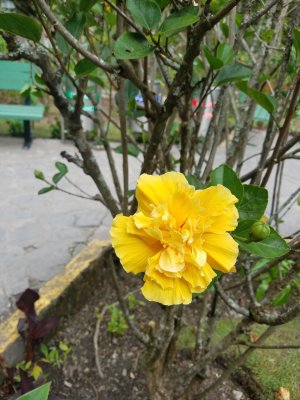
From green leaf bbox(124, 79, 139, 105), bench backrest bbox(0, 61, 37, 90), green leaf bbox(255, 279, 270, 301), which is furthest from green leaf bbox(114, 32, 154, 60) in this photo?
bench backrest bbox(0, 61, 37, 90)

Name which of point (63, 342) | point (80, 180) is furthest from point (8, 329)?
point (80, 180)

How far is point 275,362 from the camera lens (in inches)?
53.8

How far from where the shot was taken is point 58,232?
272 centimetres

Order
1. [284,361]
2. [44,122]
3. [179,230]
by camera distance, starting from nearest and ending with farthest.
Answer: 1. [179,230]
2. [284,361]
3. [44,122]

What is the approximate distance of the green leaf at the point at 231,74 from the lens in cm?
78

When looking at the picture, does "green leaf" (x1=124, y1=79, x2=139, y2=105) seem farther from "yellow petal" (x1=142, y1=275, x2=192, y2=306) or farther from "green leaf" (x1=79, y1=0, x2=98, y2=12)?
"yellow petal" (x1=142, y1=275, x2=192, y2=306)

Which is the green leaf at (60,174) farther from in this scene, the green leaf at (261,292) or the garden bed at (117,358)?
the green leaf at (261,292)

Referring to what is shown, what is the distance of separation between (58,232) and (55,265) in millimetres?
479

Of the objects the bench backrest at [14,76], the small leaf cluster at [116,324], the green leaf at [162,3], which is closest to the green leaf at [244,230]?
the green leaf at [162,3]

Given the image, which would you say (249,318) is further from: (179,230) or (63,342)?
(63,342)

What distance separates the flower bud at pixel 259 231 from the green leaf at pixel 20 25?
0.47 m

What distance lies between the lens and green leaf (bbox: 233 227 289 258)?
1.87ft

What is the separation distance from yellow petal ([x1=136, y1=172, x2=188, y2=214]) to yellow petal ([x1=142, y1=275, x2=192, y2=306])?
10 centimetres

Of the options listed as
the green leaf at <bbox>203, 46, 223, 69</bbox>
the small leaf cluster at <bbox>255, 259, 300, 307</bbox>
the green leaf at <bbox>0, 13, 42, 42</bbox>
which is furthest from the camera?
the small leaf cluster at <bbox>255, 259, 300, 307</bbox>
